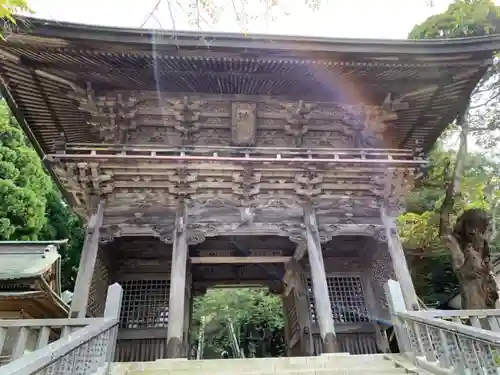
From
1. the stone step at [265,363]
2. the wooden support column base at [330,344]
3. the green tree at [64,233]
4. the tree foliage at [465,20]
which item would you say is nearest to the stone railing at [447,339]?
the stone step at [265,363]

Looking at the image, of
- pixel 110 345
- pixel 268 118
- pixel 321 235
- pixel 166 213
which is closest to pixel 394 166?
pixel 321 235

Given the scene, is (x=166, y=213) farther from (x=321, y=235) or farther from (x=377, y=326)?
(x=377, y=326)

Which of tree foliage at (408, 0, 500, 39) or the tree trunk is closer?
the tree trunk

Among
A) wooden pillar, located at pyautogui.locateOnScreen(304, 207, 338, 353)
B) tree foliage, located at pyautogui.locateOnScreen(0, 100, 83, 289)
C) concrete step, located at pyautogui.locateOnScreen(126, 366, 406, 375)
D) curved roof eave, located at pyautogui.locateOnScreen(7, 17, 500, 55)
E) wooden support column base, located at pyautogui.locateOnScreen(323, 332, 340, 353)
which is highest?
tree foliage, located at pyautogui.locateOnScreen(0, 100, 83, 289)

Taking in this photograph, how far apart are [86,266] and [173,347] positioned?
85.1 inches

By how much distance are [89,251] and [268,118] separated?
15.1 feet

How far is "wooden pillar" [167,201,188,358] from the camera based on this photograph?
6117 millimetres

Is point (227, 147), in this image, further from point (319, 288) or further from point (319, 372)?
point (319, 372)

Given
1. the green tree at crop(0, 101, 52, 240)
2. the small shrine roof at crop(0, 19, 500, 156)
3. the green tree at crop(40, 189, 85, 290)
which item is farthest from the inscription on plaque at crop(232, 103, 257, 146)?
the green tree at crop(40, 189, 85, 290)

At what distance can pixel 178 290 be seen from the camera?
21.4 feet

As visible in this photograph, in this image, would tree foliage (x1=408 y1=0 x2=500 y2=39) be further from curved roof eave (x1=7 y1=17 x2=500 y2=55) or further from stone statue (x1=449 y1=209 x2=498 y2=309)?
stone statue (x1=449 y1=209 x2=498 y2=309)

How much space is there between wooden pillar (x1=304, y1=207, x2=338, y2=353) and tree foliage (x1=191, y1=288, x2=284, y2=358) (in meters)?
10.5

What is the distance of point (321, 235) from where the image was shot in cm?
765

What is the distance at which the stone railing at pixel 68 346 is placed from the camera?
126 inches
